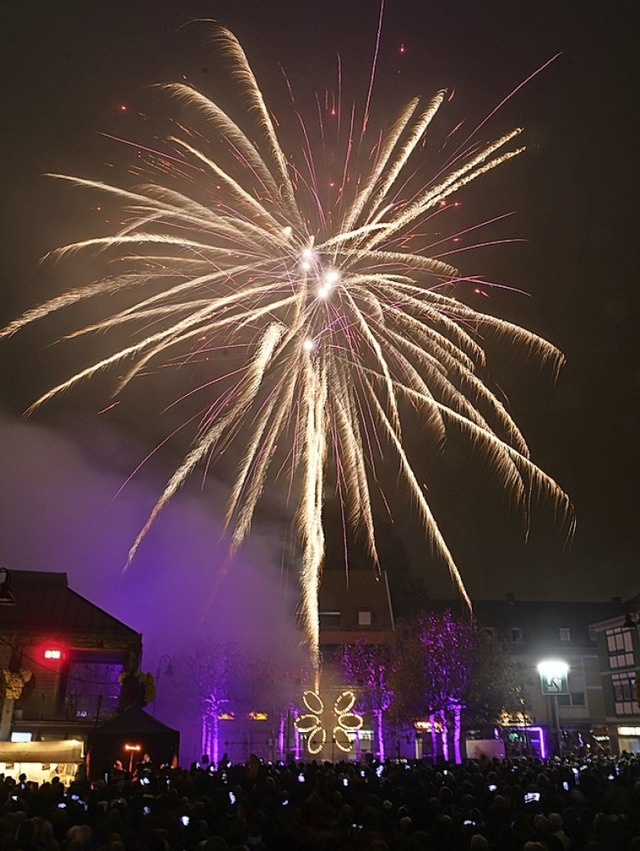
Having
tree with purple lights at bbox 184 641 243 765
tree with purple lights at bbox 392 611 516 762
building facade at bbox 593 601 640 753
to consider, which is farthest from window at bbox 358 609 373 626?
building facade at bbox 593 601 640 753

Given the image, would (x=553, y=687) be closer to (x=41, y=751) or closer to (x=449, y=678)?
(x=449, y=678)

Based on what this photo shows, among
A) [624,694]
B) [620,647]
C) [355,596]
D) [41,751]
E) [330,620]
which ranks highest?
[355,596]

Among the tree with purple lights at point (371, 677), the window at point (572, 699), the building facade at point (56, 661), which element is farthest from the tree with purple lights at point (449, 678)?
the building facade at point (56, 661)

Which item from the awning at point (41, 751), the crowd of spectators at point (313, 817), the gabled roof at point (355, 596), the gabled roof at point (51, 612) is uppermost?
the gabled roof at point (355, 596)

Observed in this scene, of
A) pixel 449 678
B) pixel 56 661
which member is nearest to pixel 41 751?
pixel 56 661

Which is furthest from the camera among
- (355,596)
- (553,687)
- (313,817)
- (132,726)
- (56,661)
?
(355,596)

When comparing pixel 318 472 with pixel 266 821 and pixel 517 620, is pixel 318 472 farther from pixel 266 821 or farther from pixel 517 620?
pixel 517 620

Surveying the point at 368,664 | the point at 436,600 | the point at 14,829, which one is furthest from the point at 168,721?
the point at 14,829

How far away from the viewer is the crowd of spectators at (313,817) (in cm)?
984

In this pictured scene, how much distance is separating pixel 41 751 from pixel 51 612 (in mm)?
7347

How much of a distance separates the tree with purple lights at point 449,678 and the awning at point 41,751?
18.8 m

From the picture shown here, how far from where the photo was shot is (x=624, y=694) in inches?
1956

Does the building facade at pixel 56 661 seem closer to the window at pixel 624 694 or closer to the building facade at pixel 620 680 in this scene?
the building facade at pixel 620 680

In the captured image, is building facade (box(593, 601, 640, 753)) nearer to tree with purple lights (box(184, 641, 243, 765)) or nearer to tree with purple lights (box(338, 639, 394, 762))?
tree with purple lights (box(338, 639, 394, 762))
